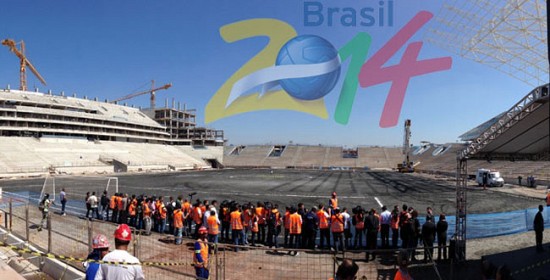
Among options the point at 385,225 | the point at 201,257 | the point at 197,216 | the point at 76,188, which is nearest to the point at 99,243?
the point at 201,257

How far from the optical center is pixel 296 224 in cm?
980

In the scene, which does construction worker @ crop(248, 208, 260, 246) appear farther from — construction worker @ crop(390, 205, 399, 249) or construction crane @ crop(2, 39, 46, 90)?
construction crane @ crop(2, 39, 46, 90)

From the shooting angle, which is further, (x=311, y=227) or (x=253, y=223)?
(x=253, y=223)

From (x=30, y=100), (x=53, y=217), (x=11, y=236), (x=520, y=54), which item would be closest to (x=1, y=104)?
(x=30, y=100)

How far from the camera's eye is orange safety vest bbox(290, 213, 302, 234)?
977cm

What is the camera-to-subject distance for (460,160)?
966cm

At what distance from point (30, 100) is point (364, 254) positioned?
284 feet

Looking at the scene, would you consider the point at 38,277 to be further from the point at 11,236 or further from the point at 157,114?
the point at 157,114

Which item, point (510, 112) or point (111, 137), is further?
point (111, 137)

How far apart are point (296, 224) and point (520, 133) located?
23.2ft

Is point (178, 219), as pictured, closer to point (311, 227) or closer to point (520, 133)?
point (311, 227)

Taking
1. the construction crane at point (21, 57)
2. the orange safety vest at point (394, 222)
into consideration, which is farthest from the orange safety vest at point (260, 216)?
the construction crane at point (21, 57)

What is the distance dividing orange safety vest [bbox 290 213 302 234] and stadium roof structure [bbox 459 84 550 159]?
18.1 feet

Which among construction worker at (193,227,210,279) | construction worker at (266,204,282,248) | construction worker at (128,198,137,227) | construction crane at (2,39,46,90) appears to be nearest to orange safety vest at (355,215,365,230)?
construction worker at (266,204,282,248)
